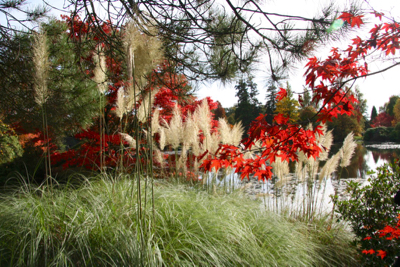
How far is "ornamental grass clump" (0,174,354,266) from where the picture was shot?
4.95 ft

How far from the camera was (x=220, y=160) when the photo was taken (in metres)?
2.38

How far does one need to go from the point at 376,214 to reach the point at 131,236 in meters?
2.38

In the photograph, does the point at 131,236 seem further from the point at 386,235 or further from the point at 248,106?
the point at 248,106

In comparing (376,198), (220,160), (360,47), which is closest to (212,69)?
(220,160)

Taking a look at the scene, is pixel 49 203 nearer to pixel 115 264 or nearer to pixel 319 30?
pixel 115 264

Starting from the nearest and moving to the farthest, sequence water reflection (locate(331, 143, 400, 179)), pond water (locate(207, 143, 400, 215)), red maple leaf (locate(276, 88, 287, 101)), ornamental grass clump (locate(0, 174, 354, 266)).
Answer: ornamental grass clump (locate(0, 174, 354, 266))
red maple leaf (locate(276, 88, 287, 101))
pond water (locate(207, 143, 400, 215))
water reflection (locate(331, 143, 400, 179))

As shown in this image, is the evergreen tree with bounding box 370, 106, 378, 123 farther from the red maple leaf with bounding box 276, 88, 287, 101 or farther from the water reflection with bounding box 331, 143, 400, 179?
the red maple leaf with bounding box 276, 88, 287, 101

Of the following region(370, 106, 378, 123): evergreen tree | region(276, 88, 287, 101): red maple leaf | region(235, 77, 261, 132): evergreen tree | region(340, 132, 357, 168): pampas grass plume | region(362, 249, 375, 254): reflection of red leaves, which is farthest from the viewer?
region(370, 106, 378, 123): evergreen tree

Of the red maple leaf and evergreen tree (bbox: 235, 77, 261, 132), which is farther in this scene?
evergreen tree (bbox: 235, 77, 261, 132)

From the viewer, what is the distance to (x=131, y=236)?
1.58 meters

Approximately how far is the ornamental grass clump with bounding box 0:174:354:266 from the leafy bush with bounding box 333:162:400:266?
0.61 meters

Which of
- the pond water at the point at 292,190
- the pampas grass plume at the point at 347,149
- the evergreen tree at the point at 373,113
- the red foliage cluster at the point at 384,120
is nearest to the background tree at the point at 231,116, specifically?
the red foliage cluster at the point at 384,120

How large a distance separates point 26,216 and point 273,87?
3.01m

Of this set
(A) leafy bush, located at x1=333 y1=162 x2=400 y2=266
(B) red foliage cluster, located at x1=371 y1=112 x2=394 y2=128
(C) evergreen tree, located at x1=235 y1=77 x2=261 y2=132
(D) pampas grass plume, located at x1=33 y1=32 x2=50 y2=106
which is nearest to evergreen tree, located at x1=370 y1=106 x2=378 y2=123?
(B) red foliage cluster, located at x1=371 y1=112 x2=394 y2=128
